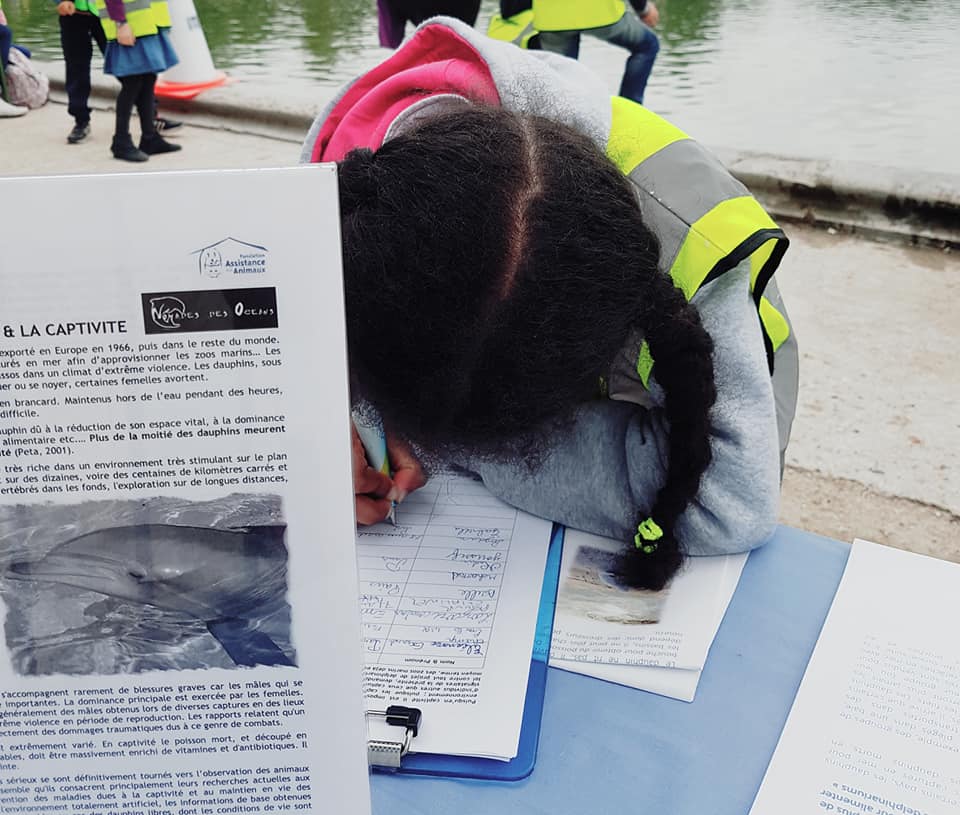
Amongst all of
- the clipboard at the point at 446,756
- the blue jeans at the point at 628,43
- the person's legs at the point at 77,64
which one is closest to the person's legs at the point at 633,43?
the blue jeans at the point at 628,43

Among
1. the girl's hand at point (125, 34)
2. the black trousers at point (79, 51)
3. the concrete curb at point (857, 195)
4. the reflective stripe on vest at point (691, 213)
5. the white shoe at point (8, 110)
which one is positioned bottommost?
the white shoe at point (8, 110)

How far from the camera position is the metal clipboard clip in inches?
23.6

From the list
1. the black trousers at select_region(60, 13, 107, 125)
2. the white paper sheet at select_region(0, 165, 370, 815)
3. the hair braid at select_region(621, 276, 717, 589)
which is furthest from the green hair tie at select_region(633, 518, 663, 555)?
the black trousers at select_region(60, 13, 107, 125)

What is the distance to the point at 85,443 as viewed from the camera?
0.43 metres

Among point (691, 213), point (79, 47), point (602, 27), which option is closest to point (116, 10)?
point (79, 47)

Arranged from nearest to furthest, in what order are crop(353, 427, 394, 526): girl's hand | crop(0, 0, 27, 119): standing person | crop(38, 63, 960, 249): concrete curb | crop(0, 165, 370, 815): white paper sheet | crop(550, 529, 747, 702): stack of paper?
1. crop(0, 165, 370, 815): white paper sheet
2. crop(550, 529, 747, 702): stack of paper
3. crop(353, 427, 394, 526): girl's hand
4. crop(38, 63, 960, 249): concrete curb
5. crop(0, 0, 27, 119): standing person

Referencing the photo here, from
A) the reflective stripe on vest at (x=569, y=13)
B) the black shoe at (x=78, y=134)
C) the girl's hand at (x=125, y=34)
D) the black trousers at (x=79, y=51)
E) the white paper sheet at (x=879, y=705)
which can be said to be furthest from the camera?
the black shoe at (x=78, y=134)

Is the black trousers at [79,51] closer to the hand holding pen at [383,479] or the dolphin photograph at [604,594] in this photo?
the hand holding pen at [383,479]

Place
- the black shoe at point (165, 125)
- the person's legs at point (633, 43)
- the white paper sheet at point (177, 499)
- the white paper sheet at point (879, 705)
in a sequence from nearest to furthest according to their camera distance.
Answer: the white paper sheet at point (177, 499), the white paper sheet at point (879, 705), the person's legs at point (633, 43), the black shoe at point (165, 125)

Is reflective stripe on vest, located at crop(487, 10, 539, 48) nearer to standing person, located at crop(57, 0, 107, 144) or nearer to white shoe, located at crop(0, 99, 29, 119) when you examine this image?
standing person, located at crop(57, 0, 107, 144)

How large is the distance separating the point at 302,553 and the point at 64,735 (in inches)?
6.6

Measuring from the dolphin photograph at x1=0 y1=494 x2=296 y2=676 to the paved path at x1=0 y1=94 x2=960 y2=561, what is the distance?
2.36 ft

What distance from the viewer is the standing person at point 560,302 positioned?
2.15 feet

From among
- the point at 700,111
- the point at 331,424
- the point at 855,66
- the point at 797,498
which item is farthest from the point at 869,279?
the point at 855,66
